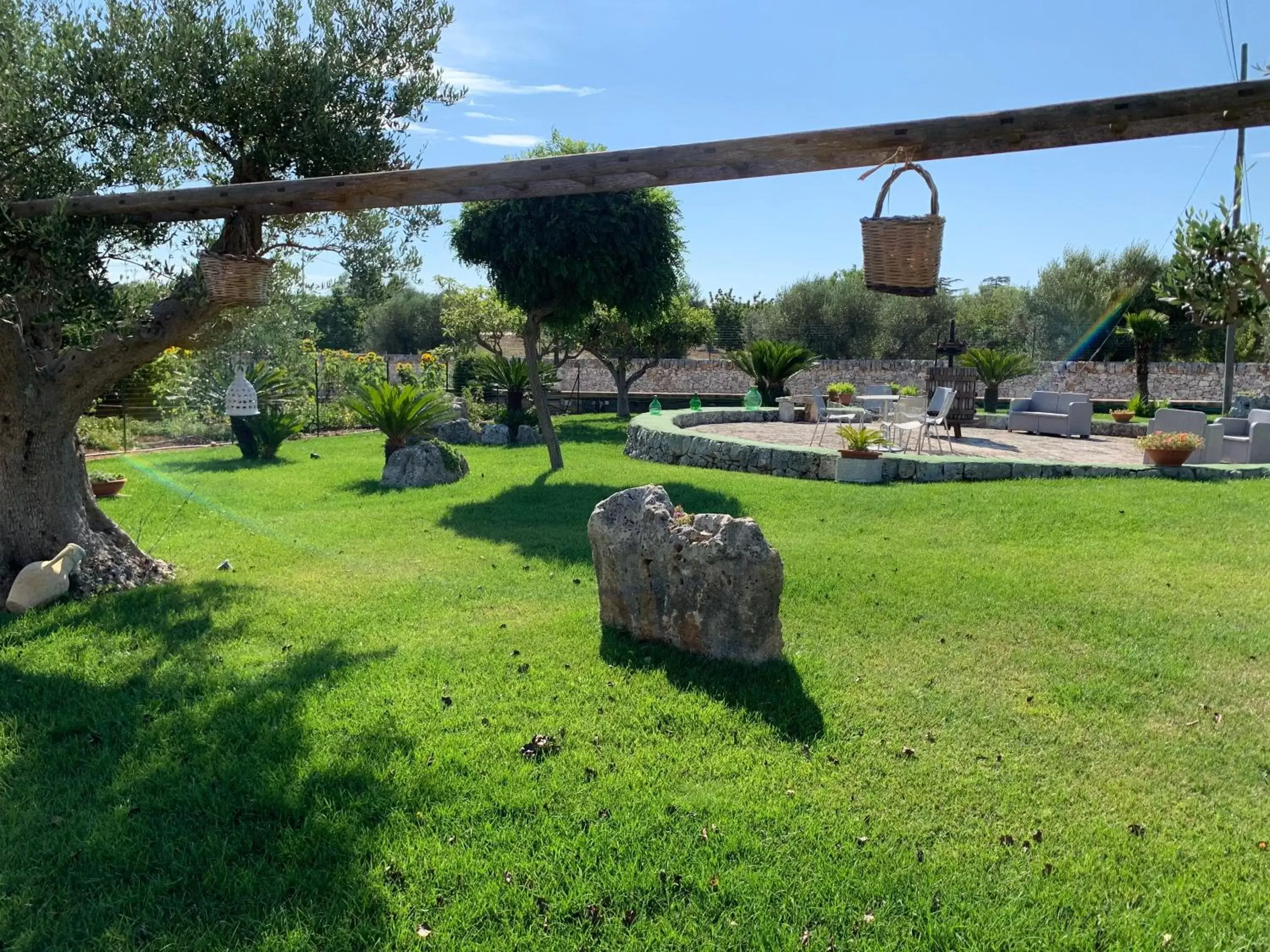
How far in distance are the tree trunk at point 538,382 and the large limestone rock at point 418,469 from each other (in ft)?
4.84

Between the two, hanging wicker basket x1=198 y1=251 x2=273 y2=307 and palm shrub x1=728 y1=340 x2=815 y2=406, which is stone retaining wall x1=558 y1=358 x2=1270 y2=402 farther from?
hanging wicker basket x1=198 y1=251 x2=273 y2=307

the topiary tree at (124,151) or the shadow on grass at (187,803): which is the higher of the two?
the topiary tree at (124,151)

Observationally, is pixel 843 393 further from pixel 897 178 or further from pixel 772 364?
pixel 897 178

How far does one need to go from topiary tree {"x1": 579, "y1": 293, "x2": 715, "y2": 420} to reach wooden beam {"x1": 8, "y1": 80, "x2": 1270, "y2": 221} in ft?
55.2

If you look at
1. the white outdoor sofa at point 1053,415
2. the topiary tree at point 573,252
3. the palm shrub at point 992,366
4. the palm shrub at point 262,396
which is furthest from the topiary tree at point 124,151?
the palm shrub at point 992,366

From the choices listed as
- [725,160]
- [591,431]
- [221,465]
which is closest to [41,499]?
[725,160]

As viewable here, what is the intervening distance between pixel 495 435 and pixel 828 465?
26.0 feet

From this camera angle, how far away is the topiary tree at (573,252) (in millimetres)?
11281

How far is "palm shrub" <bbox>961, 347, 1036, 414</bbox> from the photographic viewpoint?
24.5 m

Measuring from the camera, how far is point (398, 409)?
41.3 ft

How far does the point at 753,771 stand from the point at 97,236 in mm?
4762

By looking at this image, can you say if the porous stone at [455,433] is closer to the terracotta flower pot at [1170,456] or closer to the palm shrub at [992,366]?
the terracotta flower pot at [1170,456]

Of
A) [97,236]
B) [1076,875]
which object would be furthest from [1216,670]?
[97,236]

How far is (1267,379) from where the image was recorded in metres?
25.9
